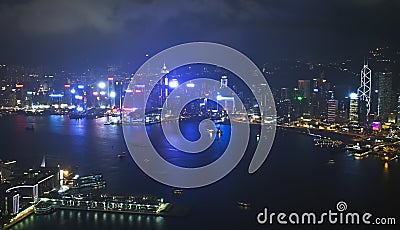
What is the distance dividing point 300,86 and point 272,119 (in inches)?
100

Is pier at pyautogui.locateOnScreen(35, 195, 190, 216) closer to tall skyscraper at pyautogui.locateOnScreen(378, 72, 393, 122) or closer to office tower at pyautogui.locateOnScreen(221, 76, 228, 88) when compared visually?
tall skyscraper at pyautogui.locateOnScreen(378, 72, 393, 122)

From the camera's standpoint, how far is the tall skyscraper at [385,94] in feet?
33.9

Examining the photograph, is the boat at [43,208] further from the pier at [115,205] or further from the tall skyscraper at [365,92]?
the tall skyscraper at [365,92]

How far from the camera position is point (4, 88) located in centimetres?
1602

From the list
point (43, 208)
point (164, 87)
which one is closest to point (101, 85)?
point (164, 87)

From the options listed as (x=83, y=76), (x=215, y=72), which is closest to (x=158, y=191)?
(x=215, y=72)

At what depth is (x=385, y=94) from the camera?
34.4 ft

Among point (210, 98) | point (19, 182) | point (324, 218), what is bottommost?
point (324, 218)

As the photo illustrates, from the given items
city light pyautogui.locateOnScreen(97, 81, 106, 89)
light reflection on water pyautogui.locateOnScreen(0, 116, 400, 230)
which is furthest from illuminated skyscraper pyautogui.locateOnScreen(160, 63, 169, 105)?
light reflection on water pyautogui.locateOnScreen(0, 116, 400, 230)

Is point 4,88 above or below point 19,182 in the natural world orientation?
above

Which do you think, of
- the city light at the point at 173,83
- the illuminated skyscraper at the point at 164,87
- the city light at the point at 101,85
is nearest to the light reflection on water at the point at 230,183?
the illuminated skyscraper at the point at 164,87

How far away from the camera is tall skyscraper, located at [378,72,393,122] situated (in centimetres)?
1034

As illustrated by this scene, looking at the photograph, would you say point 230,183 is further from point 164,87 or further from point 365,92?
point 164,87

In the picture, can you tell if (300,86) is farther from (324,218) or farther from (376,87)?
(324,218)
